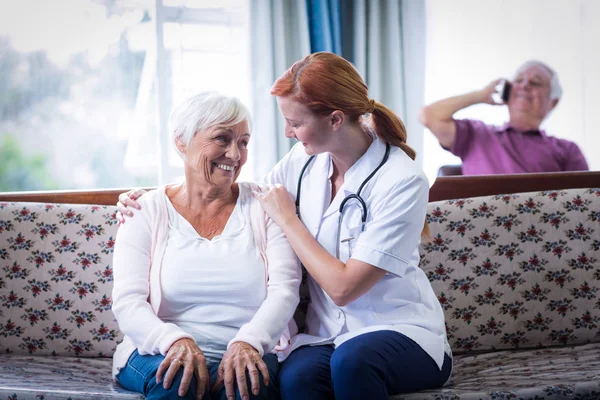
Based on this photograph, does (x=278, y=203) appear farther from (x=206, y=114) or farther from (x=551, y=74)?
(x=551, y=74)

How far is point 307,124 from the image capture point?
63.5 inches

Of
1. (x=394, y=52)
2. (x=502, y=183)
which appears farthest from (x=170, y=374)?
(x=394, y=52)

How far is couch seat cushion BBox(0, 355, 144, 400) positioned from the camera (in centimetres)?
155

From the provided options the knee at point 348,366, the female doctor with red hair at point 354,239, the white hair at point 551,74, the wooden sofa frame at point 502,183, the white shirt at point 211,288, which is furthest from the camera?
the white hair at point 551,74

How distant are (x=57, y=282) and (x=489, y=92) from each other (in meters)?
2.35

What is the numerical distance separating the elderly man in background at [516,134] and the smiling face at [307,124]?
1.75 meters

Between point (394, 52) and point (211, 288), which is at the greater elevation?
point (394, 52)

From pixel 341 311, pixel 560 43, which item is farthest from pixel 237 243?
pixel 560 43

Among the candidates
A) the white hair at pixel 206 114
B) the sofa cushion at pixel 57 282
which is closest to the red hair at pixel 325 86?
the white hair at pixel 206 114

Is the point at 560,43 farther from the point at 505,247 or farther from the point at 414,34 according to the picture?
the point at 505,247

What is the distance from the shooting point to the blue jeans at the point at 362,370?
141cm

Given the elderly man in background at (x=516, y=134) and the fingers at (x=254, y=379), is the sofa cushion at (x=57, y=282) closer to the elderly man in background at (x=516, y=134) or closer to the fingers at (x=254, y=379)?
the fingers at (x=254, y=379)

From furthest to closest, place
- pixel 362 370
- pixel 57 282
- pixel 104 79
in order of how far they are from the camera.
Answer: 1. pixel 104 79
2. pixel 57 282
3. pixel 362 370

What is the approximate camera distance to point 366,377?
1.40 meters
